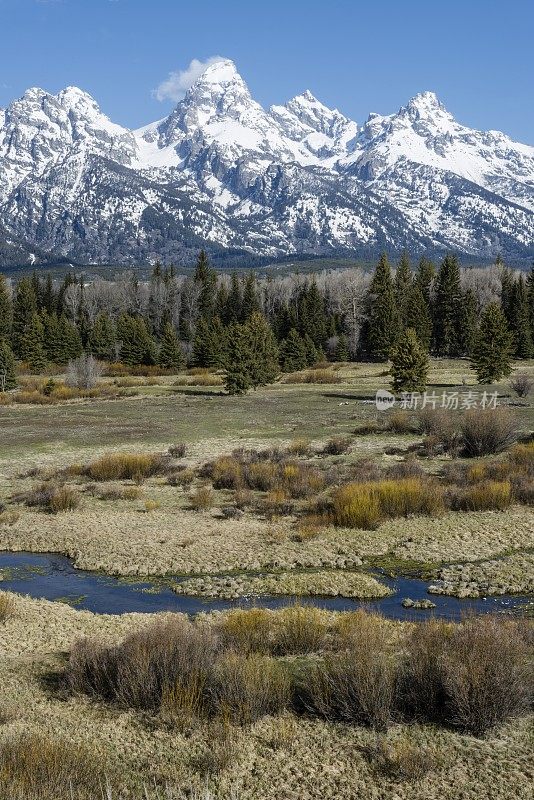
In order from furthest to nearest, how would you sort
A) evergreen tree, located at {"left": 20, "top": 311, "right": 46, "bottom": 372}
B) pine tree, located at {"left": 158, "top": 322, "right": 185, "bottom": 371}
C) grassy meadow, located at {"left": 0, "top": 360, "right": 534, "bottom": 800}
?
pine tree, located at {"left": 158, "top": 322, "right": 185, "bottom": 371} < evergreen tree, located at {"left": 20, "top": 311, "right": 46, "bottom": 372} < grassy meadow, located at {"left": 0, "top": 360, "right": 534, "bottom": 800}

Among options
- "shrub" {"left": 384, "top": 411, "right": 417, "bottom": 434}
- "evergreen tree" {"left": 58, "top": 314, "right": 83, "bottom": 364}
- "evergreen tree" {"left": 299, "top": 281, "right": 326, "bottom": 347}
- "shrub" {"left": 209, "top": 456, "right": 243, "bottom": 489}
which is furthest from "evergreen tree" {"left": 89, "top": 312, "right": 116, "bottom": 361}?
"shrub" {"left": 209, "top": 456, "right": 243, "bottom": 489}

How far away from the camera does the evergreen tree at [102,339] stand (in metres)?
112

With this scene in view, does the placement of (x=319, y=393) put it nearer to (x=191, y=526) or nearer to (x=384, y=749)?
(x=191, y=526)

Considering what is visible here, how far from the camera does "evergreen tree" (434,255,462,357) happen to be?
106m

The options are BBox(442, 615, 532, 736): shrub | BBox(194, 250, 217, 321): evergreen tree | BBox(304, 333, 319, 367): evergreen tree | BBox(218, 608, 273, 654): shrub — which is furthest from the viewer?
BBox(194, 250, 217, 321): evergreen tree

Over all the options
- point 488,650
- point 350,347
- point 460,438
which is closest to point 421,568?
point 488,650

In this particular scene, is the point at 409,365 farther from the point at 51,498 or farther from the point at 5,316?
the point at 5,316

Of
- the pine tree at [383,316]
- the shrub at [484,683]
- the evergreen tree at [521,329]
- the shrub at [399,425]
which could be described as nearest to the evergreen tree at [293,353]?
the pine tree at [383,316]

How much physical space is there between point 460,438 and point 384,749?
3057cm

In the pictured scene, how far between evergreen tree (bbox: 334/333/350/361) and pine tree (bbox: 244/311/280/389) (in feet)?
65.2

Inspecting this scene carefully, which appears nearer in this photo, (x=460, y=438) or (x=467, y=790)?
(x=467, y=790)

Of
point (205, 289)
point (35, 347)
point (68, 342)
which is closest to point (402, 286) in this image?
point (205, 289)

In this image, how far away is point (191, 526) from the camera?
81.9 feet

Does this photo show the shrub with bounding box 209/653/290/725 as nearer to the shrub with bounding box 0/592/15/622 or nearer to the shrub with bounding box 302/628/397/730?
the shrub with bounding box 302/628/397/730
